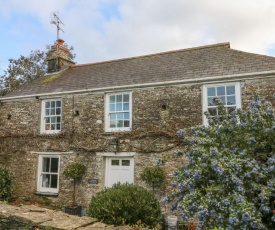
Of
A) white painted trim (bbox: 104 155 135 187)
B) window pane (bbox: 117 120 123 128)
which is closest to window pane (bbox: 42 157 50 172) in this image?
white painted trim (bbox: 104 155 135 187)

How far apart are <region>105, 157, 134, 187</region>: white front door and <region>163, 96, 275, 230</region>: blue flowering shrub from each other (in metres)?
6.55

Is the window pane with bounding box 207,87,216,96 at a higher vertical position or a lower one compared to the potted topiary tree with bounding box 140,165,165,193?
higher

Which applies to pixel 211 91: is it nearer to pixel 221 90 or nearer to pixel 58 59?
pixel 221 90

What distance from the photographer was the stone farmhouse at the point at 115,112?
10.4 meters

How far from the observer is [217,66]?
36.2 ft

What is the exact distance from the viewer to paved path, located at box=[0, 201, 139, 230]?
4408 millimetres

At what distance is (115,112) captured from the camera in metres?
11.9

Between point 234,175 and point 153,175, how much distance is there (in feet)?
21.6

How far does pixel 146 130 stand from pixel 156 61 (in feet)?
13.8

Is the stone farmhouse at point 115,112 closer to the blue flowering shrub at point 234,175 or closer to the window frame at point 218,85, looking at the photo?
the window frame at point 218,85

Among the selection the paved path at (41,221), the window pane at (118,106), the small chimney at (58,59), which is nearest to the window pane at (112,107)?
the window pane at (118,106)

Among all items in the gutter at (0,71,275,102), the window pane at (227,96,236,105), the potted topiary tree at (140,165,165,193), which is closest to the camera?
the gutter at (0,71,275,102)

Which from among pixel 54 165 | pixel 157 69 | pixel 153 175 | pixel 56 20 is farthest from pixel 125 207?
pixel 56 20

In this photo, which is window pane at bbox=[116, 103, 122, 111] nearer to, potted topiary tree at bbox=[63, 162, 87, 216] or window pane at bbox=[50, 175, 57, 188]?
potted topiary tree at bbox=[63, 162, 87, 216]
